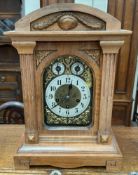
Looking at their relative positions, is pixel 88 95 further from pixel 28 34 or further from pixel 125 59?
pixel 125 59

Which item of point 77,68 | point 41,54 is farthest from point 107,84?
point 41,54

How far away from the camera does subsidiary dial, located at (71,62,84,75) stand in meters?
0.72

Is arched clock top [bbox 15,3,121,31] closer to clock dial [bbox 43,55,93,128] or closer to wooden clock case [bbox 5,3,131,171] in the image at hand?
wooden clock case [bbox 5,3,131,171]

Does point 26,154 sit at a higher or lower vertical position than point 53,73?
lower

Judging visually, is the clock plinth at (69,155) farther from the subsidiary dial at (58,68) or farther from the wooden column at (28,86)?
the subsidiary dial at (58,68)

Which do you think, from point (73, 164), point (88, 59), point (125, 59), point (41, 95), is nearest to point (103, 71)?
point (88, 59)

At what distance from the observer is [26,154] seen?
751 mm

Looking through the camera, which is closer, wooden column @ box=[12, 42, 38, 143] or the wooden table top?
wooden column @ box=[12, 42, 38, 143]

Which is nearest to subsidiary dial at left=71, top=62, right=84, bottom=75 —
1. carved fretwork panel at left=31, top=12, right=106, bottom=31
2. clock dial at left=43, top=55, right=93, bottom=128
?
clock dial at left=43, top=55, right=93, bottom=128

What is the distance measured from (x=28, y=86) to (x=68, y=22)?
0.22m

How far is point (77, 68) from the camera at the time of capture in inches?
28.4

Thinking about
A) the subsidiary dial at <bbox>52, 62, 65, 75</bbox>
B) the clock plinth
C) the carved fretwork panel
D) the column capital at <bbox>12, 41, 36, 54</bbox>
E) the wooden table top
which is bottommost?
the wooden table top

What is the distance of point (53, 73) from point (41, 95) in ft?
0.26

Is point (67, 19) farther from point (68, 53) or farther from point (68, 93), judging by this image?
point (68, 93)
